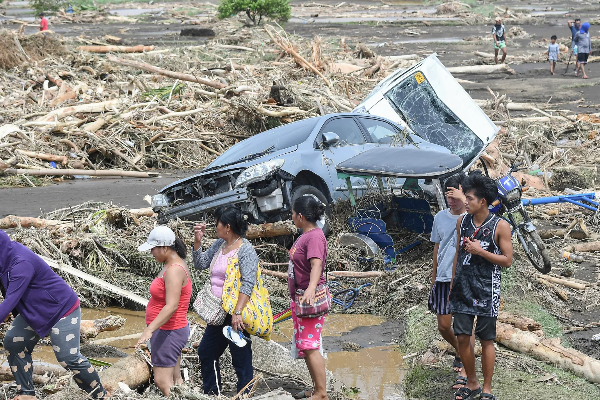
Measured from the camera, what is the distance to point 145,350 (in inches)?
265

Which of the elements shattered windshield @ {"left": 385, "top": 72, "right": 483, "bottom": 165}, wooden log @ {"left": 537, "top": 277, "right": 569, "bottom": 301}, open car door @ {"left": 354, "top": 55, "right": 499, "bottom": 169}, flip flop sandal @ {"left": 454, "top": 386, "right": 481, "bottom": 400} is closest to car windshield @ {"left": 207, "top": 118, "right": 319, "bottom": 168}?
open car door @ {"left": 354, "top": 55, "right": 499, "bottom": 169}

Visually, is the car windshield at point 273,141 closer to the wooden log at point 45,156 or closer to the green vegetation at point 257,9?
the wooden log at point 45,156

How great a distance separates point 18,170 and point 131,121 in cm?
281

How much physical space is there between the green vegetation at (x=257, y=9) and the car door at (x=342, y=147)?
31905 mm

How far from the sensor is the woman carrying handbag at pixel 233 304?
5.77 meters

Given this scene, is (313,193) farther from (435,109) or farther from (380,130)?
(435,109)

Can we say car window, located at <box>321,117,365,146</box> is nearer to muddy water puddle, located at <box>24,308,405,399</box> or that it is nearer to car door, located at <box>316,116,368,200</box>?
car door, located at <box>316,116,368,200</box>

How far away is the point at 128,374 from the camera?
20.4 feet

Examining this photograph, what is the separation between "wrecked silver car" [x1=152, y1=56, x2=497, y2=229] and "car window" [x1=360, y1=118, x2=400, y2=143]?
15 mm

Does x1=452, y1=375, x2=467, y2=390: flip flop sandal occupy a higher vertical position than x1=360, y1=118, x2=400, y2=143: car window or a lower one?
lower

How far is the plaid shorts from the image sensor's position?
Answer: 636cm

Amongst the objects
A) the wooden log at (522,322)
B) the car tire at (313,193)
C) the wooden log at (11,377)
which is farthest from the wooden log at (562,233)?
the wooden log at (11,377)

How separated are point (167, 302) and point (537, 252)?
210 inches

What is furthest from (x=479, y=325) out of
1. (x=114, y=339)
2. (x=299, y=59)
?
(x=299, y=59)
